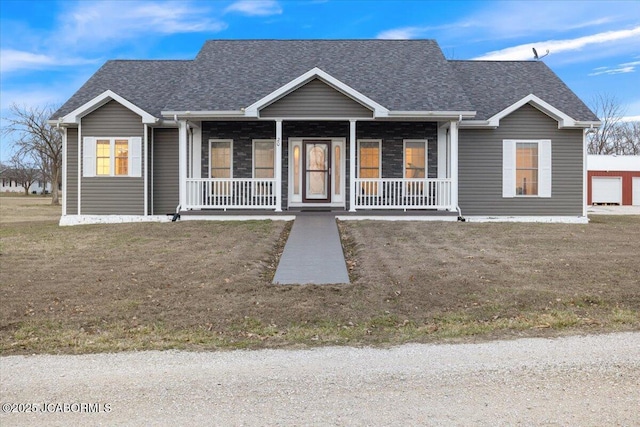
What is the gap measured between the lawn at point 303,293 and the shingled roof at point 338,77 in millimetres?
5879

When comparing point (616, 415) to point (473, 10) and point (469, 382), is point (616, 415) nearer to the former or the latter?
point (469, 382)

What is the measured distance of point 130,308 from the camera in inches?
282

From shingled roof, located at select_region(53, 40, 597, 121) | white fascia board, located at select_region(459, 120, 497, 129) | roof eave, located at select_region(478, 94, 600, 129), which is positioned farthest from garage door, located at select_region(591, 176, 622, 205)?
white fascia board, located at select_region(459, 120, 497, 129)

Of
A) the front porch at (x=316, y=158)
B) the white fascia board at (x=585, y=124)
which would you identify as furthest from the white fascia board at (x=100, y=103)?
the white fascia board at (x=585, y=124)

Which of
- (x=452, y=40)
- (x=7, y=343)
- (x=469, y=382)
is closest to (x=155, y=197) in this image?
(x=7, y=343)

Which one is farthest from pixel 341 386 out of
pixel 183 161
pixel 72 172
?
pixel 72 172

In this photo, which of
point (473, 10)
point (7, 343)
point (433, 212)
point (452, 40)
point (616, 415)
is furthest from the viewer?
point (452, 40)

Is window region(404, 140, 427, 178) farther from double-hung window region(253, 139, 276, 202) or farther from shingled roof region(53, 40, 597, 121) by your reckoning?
double-hung window region(253, 139, 276, 202)

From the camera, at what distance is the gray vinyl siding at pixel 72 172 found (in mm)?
17391

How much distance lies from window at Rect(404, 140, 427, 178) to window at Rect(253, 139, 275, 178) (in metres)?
4.40

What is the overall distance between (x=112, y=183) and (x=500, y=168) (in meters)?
12.5

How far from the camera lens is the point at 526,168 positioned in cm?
1742

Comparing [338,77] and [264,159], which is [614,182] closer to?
[338,77]

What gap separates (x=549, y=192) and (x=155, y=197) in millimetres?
12858
